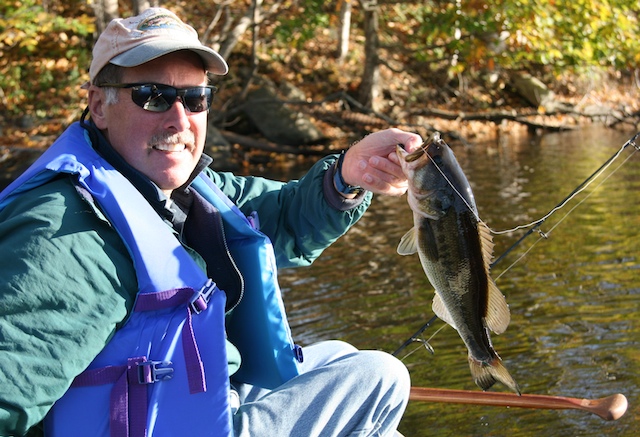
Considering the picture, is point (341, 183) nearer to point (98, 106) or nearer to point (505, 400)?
point (98, 106)

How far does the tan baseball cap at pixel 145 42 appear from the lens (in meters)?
2.73

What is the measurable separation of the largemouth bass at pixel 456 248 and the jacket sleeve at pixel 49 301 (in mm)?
1051

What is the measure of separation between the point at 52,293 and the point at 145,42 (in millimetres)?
959

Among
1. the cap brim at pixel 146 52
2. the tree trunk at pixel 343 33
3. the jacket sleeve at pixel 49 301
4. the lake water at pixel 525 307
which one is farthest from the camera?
the tree trunk at pixel 343 33

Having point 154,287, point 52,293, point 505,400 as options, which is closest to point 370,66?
point 505,400

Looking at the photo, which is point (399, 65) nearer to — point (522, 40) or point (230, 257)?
point (522, 40)

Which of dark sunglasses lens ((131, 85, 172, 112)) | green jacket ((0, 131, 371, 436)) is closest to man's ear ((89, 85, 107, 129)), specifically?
dark sunglasses lens ((131, 85, 172, 112))

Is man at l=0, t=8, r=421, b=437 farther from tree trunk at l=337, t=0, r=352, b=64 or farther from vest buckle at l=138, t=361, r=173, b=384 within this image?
tree trunk at l=337, t=0, r=352, b=64

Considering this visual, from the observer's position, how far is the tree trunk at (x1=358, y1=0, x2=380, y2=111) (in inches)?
688

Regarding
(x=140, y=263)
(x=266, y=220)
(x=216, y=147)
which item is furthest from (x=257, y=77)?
(x=140, y=263)

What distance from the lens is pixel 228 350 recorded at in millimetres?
2693

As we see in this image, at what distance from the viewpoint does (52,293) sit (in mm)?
2203

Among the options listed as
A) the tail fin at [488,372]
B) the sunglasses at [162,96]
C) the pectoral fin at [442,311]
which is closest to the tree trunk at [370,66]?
the pectoral fin at [442,311]

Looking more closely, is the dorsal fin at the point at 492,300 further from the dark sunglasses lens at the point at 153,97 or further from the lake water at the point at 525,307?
the lake water at the point at 525,307
